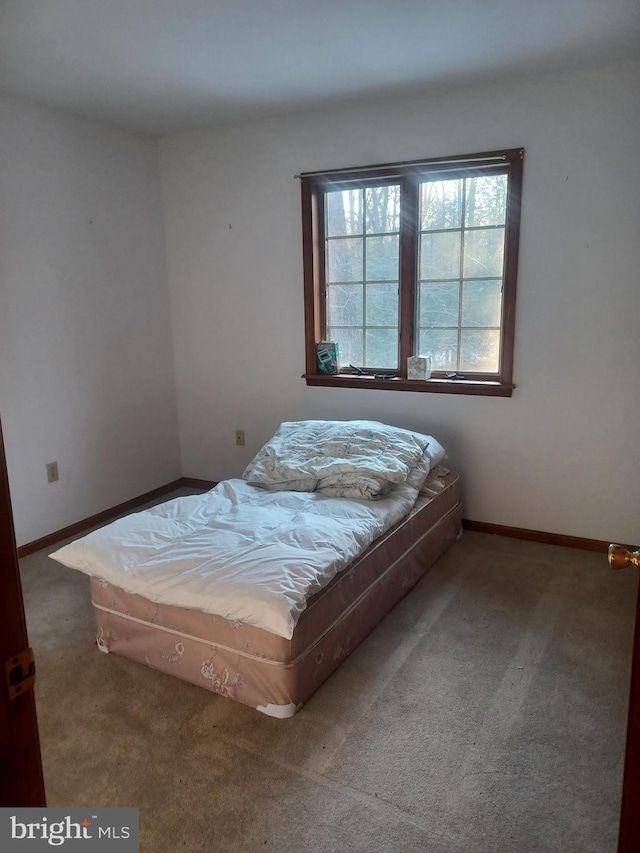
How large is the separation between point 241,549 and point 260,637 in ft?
1.22

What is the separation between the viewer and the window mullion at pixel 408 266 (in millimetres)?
3279

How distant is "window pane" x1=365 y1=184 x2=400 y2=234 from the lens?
3349 mm

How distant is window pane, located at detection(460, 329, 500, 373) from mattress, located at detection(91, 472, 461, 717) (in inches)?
47.2

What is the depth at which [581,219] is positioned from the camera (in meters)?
2.87

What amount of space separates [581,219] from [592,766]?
2.33m

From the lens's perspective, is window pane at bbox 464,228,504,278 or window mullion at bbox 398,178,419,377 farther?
window mullion at bbox 398,178,419,377

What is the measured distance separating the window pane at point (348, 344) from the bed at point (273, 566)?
0.80 metres

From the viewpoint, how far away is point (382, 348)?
3.56 metres

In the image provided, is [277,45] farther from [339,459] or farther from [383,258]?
[339,459]

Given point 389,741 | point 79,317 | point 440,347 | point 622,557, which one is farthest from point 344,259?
point 622,557

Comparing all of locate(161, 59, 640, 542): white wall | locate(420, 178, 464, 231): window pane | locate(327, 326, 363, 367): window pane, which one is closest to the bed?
locate(161, 59, 640, 542): white wall

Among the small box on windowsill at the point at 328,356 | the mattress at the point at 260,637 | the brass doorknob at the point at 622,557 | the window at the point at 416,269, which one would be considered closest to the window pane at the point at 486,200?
the window at the point at 416,269

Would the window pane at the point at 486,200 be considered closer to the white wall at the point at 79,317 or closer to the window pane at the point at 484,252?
the window pane at the point at 484,252

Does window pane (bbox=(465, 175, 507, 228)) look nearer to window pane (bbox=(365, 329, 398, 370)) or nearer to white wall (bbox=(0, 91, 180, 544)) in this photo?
window pane (bbox=(365, 329, 398, 370))
